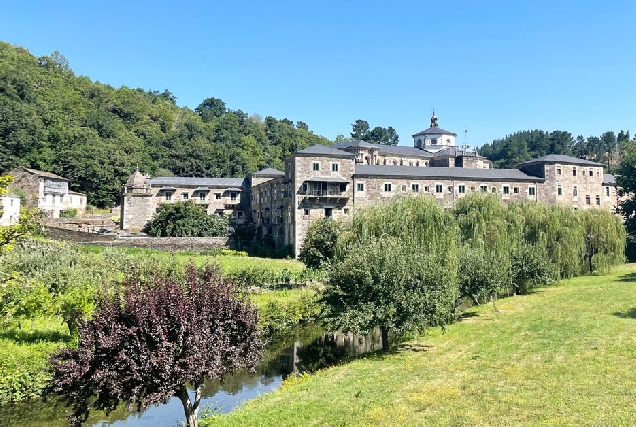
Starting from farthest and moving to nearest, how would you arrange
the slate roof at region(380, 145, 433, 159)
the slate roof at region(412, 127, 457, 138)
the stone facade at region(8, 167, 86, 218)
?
the slate roof at region(412, 127, 457, 138) < the slate roof at region(380, 145, 433, 159) < the stone facade at region(8, 167, 86, 218)

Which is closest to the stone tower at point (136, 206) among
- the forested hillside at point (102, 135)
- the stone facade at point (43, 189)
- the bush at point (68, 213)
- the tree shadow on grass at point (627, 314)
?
the bush at point (68, 213)

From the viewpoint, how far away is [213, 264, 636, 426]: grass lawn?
12.7m

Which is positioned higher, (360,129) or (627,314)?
(360,129)

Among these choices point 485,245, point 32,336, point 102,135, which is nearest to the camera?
point 32,336

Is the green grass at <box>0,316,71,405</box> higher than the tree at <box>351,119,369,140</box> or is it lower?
lower

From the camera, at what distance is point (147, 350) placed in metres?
12.3

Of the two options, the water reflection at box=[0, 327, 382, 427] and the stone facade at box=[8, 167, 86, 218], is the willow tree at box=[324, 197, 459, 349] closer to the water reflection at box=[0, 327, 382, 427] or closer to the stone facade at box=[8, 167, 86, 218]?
the water reflection at box=[0, 327, 382, 427]

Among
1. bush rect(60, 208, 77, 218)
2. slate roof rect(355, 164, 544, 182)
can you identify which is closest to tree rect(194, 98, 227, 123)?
bush rect(60, 208, 77, 218)

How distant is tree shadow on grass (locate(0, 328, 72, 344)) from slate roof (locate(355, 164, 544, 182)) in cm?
3663

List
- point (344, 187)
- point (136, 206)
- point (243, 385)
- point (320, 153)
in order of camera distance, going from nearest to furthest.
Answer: point (243, 385) < point (320, 153) < point (344, 187) < point (136, 206)

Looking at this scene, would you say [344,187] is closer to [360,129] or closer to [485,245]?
[485,245]

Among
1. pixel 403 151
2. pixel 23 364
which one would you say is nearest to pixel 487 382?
pixel 23 364

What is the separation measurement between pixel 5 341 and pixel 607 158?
15223 cm

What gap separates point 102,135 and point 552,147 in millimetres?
104004
